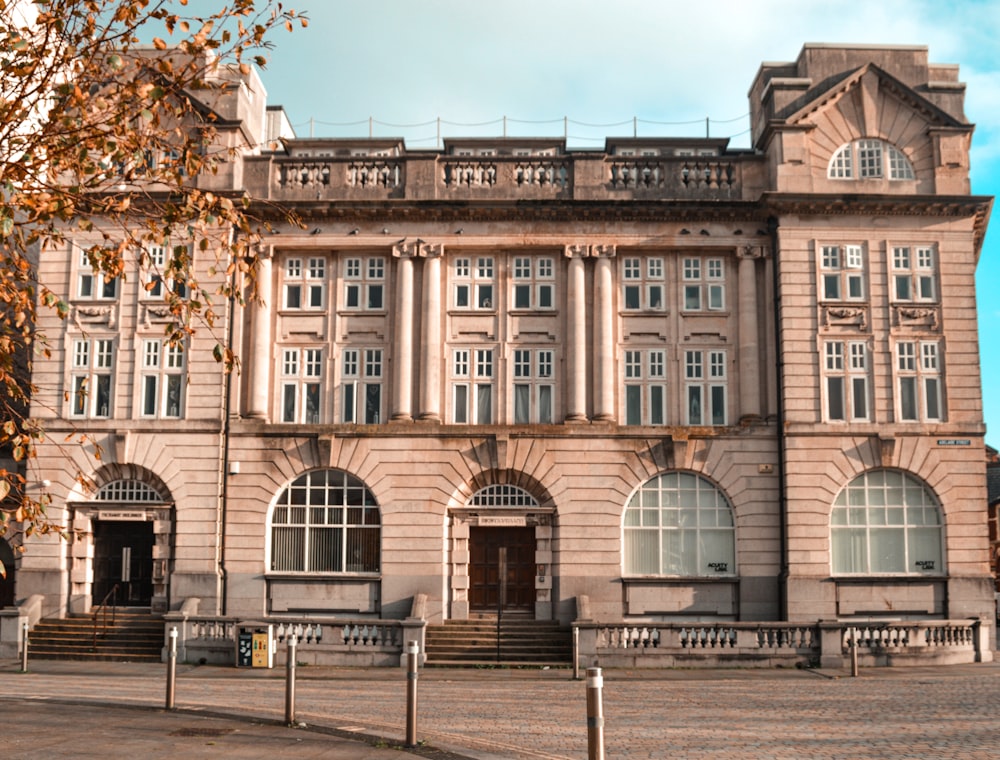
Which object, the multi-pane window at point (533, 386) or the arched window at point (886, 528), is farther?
the multi-pane window at point (533, 386)

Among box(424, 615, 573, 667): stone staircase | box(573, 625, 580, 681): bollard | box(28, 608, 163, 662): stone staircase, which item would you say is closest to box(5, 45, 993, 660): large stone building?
box(424, 615, 573, 667): stone staircase

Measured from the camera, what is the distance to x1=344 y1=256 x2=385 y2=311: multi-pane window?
35094 millimetres

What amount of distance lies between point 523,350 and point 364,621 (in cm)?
1008

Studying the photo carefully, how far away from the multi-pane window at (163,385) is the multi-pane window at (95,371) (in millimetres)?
1119

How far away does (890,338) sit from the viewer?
33.5m

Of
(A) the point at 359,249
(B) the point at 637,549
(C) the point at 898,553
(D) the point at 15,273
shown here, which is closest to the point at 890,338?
(C) the point at 898,553

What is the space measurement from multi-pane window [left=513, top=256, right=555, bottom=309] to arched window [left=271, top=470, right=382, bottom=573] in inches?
296

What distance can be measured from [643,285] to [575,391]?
4.01m

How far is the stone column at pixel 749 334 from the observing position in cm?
3350

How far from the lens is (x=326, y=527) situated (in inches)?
1315

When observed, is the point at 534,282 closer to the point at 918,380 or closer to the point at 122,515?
the point at 918,380

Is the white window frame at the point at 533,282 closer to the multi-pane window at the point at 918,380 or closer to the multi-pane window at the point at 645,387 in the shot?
the multi-pane window at the point at 645,387

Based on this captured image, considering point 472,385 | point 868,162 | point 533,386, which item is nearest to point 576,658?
point 533,386

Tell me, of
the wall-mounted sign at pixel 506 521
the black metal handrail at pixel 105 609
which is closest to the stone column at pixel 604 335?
the wall-mounted sign at pixel 506 521
